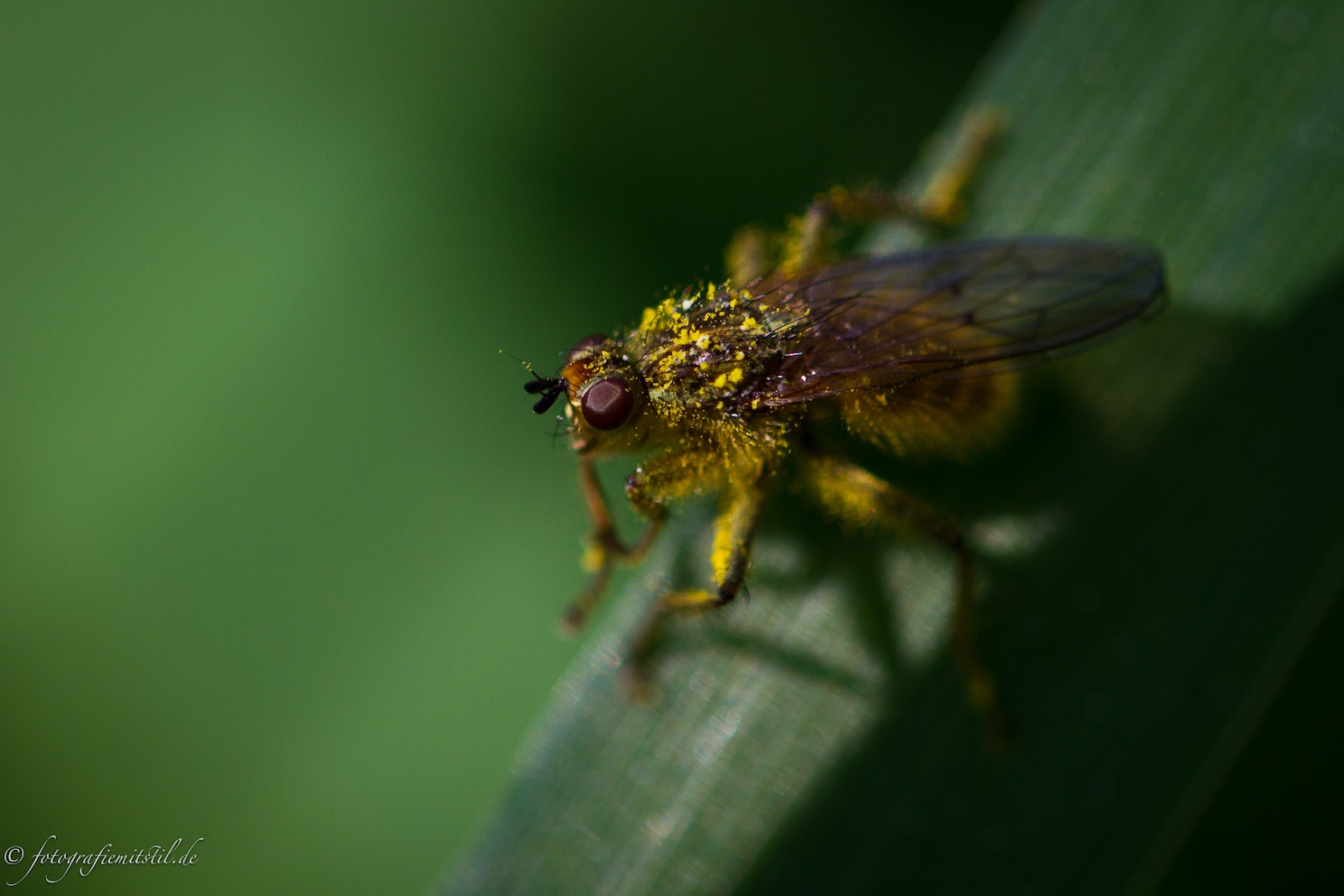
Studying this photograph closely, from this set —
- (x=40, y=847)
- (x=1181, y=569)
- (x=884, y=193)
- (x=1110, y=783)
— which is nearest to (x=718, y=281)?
(x=884, y=193)

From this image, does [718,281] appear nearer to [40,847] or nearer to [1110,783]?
[1110,783]

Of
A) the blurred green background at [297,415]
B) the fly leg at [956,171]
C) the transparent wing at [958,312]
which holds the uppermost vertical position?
the fly leg at [956,171]

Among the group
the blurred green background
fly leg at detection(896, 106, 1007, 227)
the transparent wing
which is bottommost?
the blurred green background

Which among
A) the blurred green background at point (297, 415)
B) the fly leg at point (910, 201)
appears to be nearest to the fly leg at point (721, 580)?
the blurred green background at point (297, 415)

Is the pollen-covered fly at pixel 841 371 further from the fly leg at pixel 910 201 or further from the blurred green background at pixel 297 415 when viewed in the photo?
the blurred green background at pixel 297 415

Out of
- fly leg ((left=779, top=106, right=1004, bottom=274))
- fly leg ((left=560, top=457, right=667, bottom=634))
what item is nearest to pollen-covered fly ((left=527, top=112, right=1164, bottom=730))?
fly leg ((left=560, top=457, right=667, bottom=634))

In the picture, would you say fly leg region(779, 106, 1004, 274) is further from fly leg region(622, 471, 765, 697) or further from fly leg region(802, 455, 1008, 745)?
fly leg region(622, 471, 765, 697)

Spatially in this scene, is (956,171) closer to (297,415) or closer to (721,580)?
(721,580)

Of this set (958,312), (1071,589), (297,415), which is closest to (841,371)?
(958,312)
